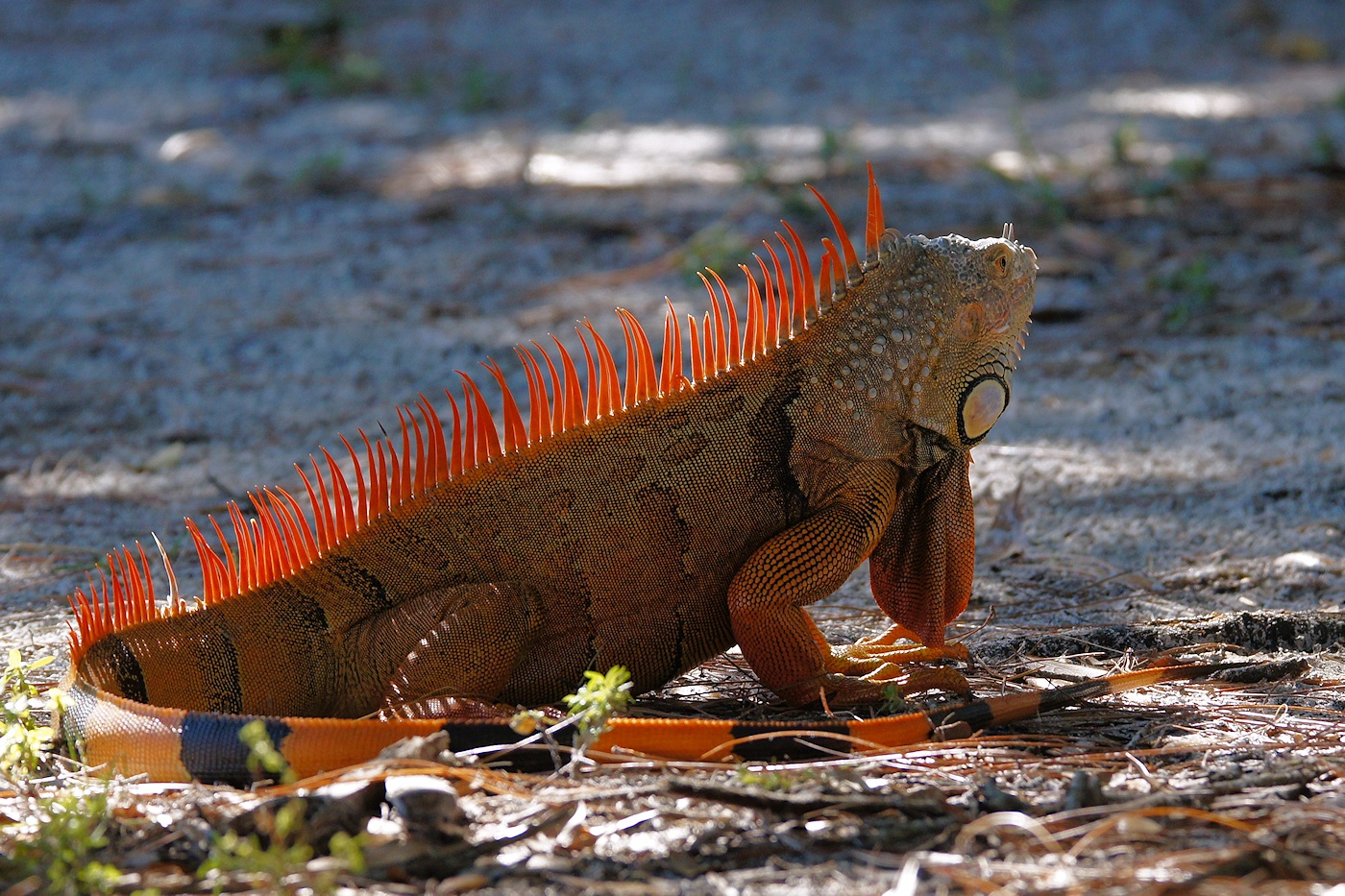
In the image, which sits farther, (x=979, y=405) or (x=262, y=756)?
(x=979, y=405)

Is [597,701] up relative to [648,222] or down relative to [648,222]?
down

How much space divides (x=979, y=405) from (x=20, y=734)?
254cm

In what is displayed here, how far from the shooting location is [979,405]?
381cm

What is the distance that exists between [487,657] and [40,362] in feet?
16.0

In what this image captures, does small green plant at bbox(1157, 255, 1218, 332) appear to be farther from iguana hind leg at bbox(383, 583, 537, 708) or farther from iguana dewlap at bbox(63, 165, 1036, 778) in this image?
iguana hind leg at bbox(383, 583, 537, 708)

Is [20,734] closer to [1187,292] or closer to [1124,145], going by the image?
[1187,292]

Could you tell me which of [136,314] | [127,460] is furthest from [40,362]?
[127,460]

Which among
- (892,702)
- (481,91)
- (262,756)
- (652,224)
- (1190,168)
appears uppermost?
(481,91)

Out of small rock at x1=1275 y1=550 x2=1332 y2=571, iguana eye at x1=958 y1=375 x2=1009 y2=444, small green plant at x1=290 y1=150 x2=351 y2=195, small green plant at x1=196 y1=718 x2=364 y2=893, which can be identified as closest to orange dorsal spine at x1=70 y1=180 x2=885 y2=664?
iguana eye at x1=958 y1=375 x2=1009 y2=444

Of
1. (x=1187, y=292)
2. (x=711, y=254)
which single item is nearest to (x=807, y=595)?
(x=711, y=254)

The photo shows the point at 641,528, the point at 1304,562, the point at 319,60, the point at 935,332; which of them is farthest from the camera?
the point at 319,60

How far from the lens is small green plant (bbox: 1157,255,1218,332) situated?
24.1 feet

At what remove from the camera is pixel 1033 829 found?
271 centimetres

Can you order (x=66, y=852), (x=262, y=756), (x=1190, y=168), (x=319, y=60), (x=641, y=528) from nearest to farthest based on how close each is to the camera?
(x=66, y=852), (x=262, y=756), (x=641, y=528), (x=1190, y=168), (x=319, y=60)
